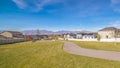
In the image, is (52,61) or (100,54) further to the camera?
(100,54)

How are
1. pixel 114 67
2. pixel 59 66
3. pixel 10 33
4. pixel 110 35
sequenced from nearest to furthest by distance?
1. pixel 114 67
2. pixel 59 66
3. pixel 110 35
4. pixel 10 33

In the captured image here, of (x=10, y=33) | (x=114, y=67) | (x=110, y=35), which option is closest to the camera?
(x=114, y=67)

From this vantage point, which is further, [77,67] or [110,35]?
[110,35]

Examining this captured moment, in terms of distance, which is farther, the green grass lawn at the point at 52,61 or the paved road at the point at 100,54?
the paved road at the point at 100,54

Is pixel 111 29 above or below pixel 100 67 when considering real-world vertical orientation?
above

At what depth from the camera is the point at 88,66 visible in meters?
9.88

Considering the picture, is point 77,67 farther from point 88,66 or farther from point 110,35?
point 110,35

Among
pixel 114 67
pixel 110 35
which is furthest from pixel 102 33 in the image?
pixel 114 67

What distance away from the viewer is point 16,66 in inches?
407

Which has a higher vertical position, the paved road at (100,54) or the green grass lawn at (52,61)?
the green grass lawn at (52,61)

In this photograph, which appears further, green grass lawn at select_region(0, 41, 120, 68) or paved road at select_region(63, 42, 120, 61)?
paved road at select_region(63, 42, 120, 61)

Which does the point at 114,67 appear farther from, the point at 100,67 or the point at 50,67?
the point at 50,67

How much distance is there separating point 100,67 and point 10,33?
3777 inches

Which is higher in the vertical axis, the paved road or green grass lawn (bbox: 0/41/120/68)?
green grass lawn (bbox: 0/41/120/68)
